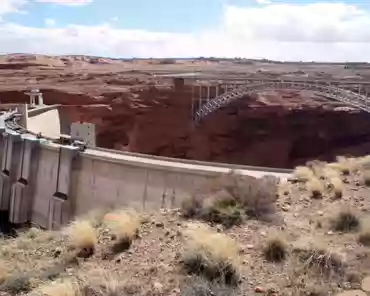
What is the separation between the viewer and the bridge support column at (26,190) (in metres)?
32.6

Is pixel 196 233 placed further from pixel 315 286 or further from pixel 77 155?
pixel 77 155

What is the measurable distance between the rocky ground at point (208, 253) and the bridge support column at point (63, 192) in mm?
14173

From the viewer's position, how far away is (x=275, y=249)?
10.6 m

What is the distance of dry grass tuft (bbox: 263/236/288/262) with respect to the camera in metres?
10.5

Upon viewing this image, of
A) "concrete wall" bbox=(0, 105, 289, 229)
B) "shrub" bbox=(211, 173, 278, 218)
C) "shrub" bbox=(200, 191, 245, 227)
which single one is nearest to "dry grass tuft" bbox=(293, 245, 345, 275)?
"shrub" bbox=(200, 191, 245, 227)

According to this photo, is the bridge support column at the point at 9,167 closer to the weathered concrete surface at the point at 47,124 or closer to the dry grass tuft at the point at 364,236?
the weathered concrete surface at the point at 47,124

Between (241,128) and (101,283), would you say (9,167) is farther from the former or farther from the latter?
(241,128)

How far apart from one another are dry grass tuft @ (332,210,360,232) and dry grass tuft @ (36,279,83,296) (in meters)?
5.89

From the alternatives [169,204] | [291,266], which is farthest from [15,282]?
[169,204]

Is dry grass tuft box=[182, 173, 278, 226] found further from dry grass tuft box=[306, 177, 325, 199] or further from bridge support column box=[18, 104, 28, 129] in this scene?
bridge support column box=[18, 104, 28, 129]

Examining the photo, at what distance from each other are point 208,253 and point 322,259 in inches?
79.9

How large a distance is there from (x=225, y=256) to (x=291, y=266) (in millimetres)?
1209

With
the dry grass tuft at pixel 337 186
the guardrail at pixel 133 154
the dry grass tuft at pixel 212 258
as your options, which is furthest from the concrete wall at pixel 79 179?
the dry grass tuft at pixel 212 258

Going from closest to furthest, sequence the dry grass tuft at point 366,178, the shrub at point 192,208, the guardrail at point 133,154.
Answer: the shrub at point 192,208 → the dry grass tuft at point 366,178 → the guardrail at point 133,154
